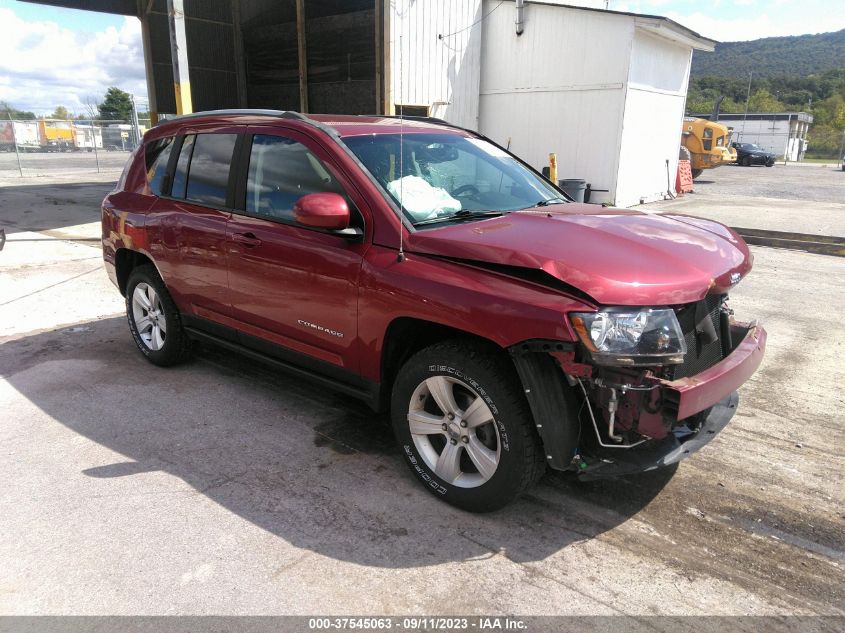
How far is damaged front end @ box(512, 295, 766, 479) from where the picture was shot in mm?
2510

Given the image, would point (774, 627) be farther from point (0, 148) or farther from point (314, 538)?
point (0, 148)

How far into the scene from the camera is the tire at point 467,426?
9.12 feet

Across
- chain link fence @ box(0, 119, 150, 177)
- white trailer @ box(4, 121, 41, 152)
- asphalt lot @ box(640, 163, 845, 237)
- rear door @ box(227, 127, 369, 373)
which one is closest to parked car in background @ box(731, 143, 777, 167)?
asphalt lot @ box(640, 163, 845, 237)

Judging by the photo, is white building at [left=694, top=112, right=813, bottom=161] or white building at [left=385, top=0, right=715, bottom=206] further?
white building at [left=694, top=112, right=813, bottom=161]

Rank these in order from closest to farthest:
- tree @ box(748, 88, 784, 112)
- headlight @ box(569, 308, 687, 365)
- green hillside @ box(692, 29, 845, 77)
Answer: headlight @ box(569, 308, 687, 365) < tree @ box(748, 88, 784, 112) < green hillside @ box(692, 29, 845, 77)

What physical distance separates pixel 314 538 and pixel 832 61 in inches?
7005

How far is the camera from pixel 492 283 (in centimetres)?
276

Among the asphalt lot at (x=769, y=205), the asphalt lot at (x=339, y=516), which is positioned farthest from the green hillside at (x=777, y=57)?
the asphalt lot at (x=339, y=516)

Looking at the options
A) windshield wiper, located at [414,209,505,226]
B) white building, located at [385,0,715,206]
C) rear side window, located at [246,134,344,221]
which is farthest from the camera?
white building, located at [385,0,715,206]

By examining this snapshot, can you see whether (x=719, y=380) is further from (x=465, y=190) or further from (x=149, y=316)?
(x=149, y=316)

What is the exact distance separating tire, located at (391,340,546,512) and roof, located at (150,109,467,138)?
154 centimetres

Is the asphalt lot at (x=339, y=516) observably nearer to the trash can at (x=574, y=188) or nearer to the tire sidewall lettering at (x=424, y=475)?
the tire sidewall lettering at (x=424, y=475)

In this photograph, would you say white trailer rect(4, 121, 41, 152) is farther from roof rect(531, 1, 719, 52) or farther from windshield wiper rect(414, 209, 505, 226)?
windshield wiper rect(414, 209, 505, 226)

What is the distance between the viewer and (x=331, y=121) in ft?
12.7
